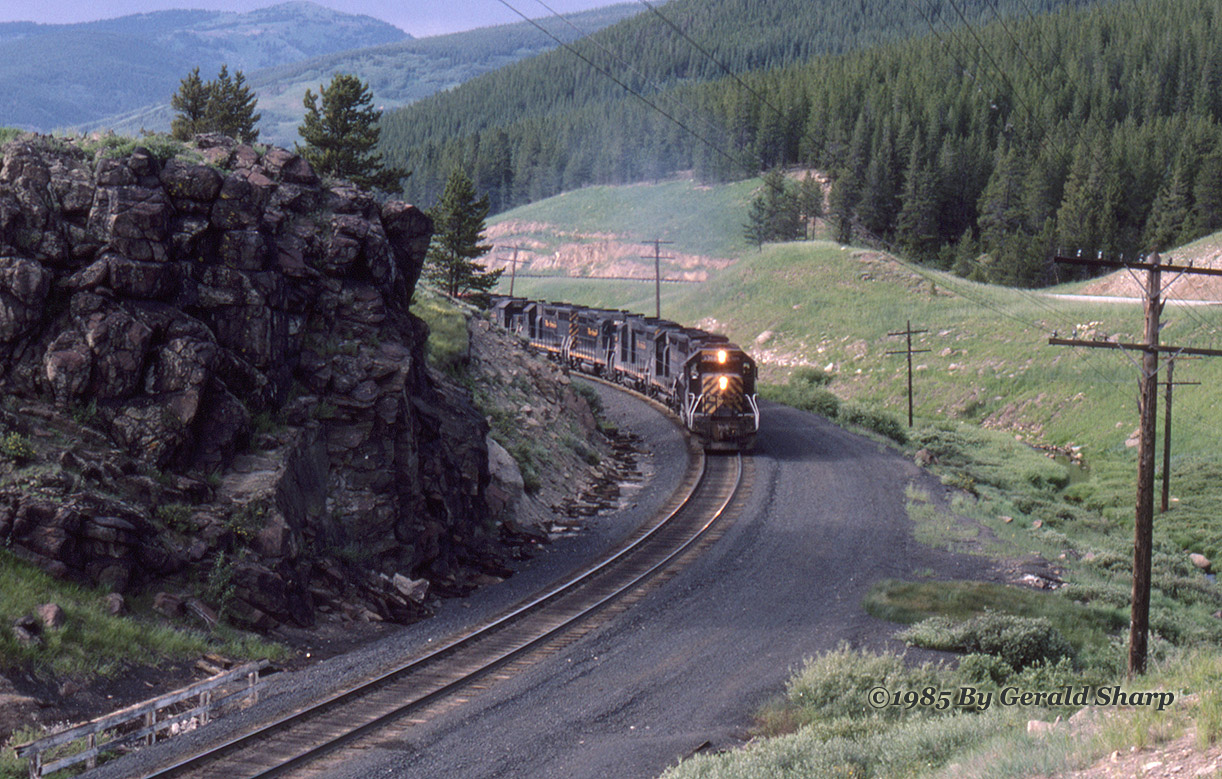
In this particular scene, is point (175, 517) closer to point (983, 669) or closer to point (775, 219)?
point (983, 669)

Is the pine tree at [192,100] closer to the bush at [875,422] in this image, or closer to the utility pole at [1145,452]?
the bush at [875,422]

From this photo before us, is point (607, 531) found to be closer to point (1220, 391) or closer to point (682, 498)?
point (682, 498)

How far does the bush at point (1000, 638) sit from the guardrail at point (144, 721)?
38.5 feet

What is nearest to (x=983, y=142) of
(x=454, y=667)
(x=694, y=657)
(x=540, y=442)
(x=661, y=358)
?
(x=661, y=358)

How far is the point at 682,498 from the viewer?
98.7 feet

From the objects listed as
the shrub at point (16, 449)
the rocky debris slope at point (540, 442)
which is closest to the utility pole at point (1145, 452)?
the rocky debris slope at point (540, 442)

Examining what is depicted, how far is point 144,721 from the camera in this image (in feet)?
43.0

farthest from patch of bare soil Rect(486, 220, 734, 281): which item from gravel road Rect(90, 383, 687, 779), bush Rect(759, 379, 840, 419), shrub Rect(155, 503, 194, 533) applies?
shrub Rect(155, 503, 194, 533)

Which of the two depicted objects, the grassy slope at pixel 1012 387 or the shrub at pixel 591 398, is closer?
the grassy slope at pixel 1012 387

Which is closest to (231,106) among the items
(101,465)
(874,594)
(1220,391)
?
(101,465)

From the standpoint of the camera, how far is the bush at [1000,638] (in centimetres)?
1603

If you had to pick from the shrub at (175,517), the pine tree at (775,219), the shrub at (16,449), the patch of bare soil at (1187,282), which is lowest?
the shrub at (175,517)

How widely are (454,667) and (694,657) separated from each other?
431cm

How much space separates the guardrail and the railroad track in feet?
3.48
